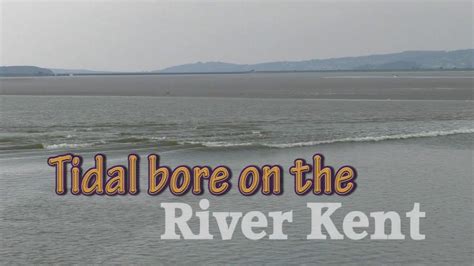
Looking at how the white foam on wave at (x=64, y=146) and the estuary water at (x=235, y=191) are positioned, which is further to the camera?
the white foam on wave at (x=64, y=146)

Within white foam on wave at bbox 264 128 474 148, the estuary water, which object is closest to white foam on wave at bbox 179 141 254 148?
the estuary water

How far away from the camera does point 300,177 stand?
30.6 metres

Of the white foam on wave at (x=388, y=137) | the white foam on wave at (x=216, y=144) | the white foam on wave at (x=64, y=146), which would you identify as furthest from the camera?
the white foam on wave at (x=388, y=137)

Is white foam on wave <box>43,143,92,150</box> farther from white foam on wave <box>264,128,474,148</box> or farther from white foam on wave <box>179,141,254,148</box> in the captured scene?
white foam on wave <box>264,128,474,148</box>

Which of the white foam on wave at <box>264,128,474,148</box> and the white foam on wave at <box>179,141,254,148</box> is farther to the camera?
the white foam on wave at <box>264,128,474,148</box>

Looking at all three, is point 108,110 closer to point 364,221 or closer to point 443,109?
point 443,109

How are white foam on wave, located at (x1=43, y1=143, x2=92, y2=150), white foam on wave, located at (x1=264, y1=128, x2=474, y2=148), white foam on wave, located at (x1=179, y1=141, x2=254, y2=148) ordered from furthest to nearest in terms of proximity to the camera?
white foam on wave, located at (x1=264, y1=128, x2=474, y2=148) < white foam on wave, located at (x1=179, y1=141, x2=254, y2=148) < white foam on wave, located at (x1=43, y1=143, x2=92, y2=150)

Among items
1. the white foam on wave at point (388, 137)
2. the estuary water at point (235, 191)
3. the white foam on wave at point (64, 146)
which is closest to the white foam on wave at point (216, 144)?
the estuary water at point (235, 191)

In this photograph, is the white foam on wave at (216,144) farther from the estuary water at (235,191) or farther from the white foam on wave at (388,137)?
the white foam on wave at (388,137)

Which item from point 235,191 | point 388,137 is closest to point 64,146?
point 235,191

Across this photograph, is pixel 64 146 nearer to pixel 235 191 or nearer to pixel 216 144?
pixel 216 144

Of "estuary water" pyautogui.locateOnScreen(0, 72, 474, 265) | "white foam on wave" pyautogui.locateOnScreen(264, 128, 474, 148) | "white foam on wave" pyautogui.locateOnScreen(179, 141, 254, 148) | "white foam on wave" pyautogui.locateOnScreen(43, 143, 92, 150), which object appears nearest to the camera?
"estuary water" pyautogui.locateOnScreen(0, 72, 474, 265)

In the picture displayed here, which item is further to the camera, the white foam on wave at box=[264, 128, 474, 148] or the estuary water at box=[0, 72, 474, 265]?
the white foam on wave at box=[264, 128, 474, 148]

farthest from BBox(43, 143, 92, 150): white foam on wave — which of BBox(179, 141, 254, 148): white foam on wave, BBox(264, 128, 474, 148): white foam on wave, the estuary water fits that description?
BBox(264, 128, 474, 148): white foam on wave
